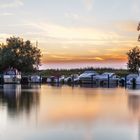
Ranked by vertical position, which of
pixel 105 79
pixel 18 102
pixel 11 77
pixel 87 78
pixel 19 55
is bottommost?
→ pixel 18 102

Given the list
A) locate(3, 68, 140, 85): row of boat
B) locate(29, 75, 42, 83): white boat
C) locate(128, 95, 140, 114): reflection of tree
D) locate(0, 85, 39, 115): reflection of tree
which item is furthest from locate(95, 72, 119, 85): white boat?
locate(128, 95, 140, 114): reflection of tree

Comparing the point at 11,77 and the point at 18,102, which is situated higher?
the point at 11,77

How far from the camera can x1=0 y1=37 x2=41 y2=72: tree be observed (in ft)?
297

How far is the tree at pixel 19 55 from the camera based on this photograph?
90.5m

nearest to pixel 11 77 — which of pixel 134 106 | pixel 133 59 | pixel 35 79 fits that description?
pixel 35 79

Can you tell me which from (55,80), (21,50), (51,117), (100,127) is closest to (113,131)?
(100,127)

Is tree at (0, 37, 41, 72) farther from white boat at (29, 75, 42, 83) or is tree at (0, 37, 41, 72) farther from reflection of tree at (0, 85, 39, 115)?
reflection of tree at (0, 85, 39, 115)

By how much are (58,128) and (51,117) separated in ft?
12.9

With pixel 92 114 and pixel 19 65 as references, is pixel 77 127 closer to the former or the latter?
pixel 92 114

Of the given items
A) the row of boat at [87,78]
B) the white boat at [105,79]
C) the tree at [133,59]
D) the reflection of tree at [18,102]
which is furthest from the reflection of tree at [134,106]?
the tree at [133,59]

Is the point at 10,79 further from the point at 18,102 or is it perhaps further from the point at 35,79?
the point at 18,102

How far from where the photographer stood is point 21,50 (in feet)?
311

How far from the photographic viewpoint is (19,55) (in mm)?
93625

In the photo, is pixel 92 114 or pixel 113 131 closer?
pixel 113 131
